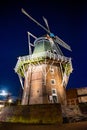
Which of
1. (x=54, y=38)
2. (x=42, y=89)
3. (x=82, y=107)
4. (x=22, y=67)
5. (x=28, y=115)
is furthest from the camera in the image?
(x=54, y=38)

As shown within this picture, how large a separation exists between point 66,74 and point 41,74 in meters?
4.92

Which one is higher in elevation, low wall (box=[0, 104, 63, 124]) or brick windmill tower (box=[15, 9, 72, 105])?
brick windmill tower (box=[15, 9, 72, 105])

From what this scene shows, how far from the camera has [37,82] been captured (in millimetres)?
21578

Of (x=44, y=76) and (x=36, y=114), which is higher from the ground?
(x=44, y=76)

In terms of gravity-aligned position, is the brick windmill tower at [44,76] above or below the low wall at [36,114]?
above

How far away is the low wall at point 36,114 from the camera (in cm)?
1422

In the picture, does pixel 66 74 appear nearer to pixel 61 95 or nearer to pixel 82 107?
pixel 61 95

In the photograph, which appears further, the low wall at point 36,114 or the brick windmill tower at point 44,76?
the brick windmill tower at point 44,76

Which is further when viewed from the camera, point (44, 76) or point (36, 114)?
point (44, 76)

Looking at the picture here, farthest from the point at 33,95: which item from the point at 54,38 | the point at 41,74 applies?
the point at 54,38

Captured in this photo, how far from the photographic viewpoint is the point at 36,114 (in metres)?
14.8

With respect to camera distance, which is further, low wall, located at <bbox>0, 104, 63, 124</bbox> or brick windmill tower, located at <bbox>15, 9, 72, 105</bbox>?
brick windmill tower, located at <bbox>15, 9, 72, 105</bbox>

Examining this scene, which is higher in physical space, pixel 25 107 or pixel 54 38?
pixel 54 38

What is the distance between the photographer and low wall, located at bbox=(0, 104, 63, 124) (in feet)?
46.6
